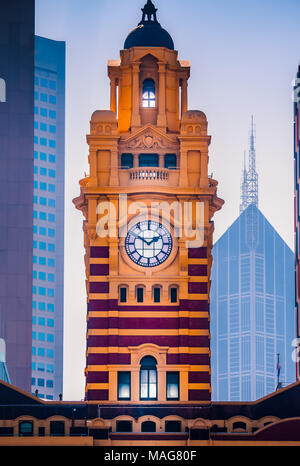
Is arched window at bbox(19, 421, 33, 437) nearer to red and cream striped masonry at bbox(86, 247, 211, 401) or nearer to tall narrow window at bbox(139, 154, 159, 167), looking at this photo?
red and cream striped masonry at bbox(86, 247, 211, 401)

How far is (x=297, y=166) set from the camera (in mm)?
102500

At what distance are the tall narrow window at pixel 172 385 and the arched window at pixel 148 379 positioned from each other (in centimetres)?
81

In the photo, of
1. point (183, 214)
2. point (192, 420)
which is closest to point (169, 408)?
point (192, 420)

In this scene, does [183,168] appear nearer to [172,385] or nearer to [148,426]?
[172,385]

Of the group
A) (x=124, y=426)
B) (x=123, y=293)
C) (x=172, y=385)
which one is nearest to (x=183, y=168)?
(x=123, y=293)

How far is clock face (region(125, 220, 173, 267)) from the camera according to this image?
9400 centimetres

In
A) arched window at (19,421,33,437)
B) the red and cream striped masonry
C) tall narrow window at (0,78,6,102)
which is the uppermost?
tall narrow window at (0,78,6,102)

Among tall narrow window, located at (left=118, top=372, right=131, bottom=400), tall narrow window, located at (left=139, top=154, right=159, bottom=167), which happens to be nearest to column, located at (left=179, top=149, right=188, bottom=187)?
tall narrow window, located at (left=139, top=154, right=159, bottom=167)

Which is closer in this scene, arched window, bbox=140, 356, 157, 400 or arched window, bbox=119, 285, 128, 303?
arched window, bbox=140, 356, 157, 400

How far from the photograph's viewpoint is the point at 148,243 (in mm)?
94250

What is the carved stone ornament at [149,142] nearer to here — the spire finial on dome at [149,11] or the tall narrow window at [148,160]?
the tall narrow window at [148,160]

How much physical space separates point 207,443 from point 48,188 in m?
113

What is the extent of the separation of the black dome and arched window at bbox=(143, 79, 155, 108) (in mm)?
2428

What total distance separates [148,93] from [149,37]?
3.68 m
